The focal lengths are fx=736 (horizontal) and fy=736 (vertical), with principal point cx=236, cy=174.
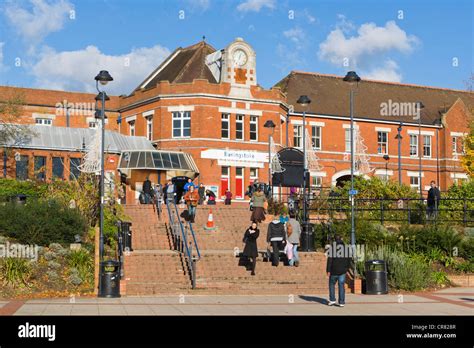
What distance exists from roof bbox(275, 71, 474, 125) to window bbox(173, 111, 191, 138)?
32.4 ft

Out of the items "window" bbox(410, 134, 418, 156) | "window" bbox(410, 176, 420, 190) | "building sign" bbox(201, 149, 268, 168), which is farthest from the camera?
"window" bbox(410, 134, 418, 156)

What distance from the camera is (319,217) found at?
32.3 meters

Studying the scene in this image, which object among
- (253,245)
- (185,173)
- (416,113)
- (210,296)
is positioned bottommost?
(210,296)

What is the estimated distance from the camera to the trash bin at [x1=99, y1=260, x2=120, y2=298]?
2067 centimetres

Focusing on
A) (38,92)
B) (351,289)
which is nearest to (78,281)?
(351,289)

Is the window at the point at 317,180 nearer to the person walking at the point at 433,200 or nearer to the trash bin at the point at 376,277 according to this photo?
the person walking at the point at 433,200

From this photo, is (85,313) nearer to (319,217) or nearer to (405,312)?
(405,312)

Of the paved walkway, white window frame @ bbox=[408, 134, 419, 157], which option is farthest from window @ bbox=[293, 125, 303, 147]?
the paved walkway

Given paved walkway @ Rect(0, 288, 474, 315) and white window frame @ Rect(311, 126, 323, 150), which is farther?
white window frame @ Rect(311, 126, 323, 150)

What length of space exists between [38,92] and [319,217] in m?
33.4

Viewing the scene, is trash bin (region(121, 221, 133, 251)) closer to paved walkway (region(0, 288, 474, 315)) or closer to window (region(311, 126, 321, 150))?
paved walkway (region(0, 288, 474, 315))

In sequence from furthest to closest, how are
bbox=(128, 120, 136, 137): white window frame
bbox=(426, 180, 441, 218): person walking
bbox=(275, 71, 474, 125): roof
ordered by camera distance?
1. bbox=(275, 71, 474, 125): roof
2. bbox=(128, 120, 136, 137): white window frame
3. bbox=(426, 180, 441, 218): person walking

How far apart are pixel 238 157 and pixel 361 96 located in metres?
16.5
